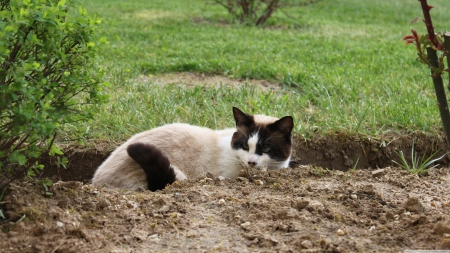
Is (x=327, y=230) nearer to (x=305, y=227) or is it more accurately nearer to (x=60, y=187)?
(x=305, y=227)

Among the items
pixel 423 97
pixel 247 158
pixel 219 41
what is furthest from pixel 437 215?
pixel 219 41

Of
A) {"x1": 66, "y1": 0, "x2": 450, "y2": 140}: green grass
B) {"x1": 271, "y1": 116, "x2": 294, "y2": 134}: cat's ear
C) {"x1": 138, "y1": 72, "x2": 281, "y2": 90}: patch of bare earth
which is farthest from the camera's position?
{"x1": 138, "y1": 72, "x2": 281, "y2": 90}: patch of bare earth

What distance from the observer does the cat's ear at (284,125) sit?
4539 millimetres

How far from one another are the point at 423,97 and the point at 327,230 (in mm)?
3669

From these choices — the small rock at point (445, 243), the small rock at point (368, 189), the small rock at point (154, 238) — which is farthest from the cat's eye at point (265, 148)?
the small rock at point (445, 243)

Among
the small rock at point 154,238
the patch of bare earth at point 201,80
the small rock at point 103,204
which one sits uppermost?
the patch of bare earth at point 201,80

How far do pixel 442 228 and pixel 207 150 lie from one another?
7.84 feet

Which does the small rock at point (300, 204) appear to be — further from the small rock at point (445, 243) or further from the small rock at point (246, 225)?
the small rock at point (445, 243)

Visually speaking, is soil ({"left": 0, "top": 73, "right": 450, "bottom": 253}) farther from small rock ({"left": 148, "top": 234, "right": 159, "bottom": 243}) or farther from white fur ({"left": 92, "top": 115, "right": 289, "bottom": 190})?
white fur ({"left": 92, "top": 115, "right": 289, "bottom": 190})

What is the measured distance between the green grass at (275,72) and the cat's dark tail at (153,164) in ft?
3.06

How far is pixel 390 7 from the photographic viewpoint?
55.4 feet

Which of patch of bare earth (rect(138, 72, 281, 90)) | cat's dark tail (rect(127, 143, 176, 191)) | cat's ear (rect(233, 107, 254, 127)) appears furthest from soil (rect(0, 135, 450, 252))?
patch of bare earth (rect(138, 72, 281, 90))

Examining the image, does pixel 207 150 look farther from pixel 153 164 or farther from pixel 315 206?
pixel 315 206

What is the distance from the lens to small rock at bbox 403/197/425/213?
3.16 metres
